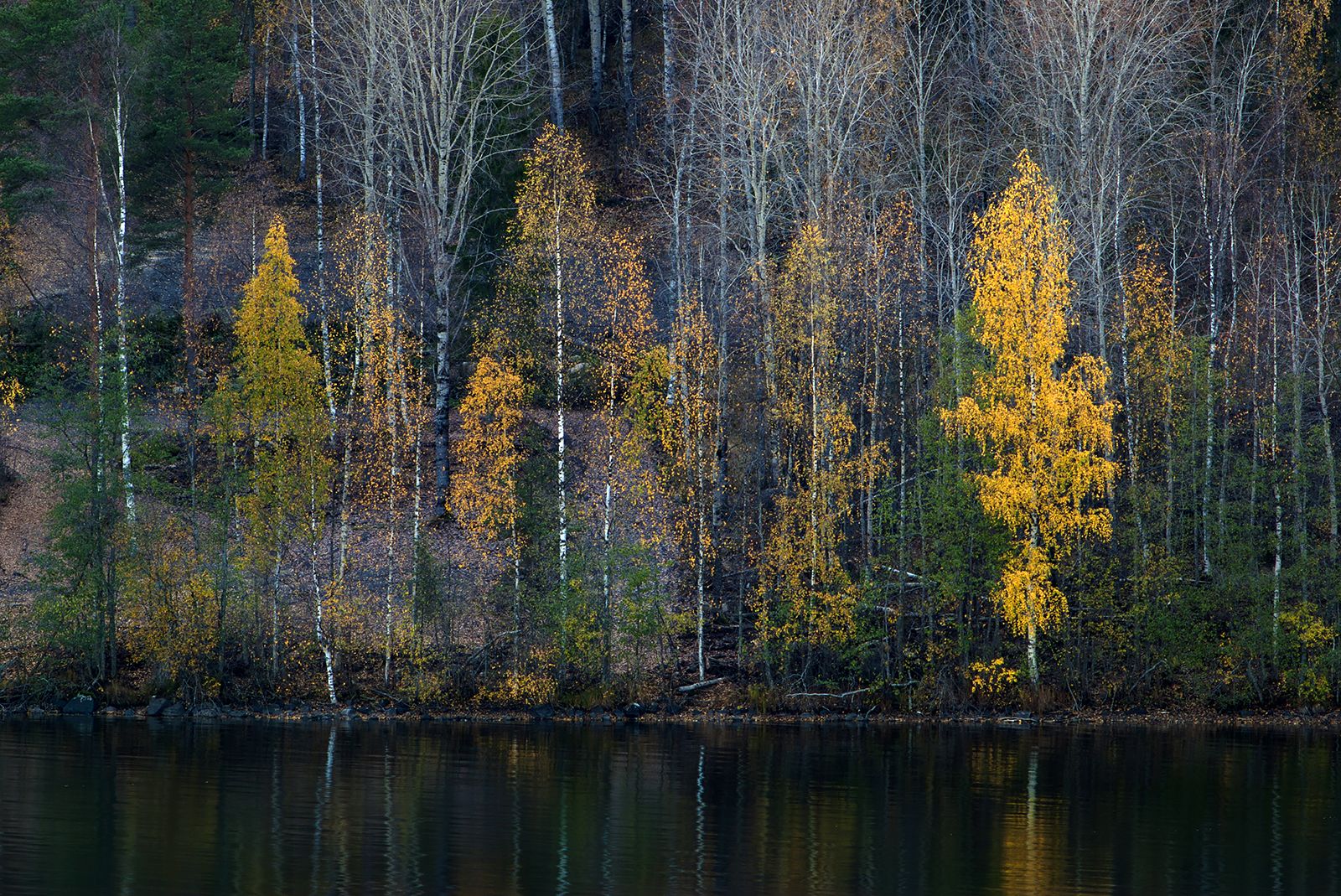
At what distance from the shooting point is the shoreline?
34.2 meters

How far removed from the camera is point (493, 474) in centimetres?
3597

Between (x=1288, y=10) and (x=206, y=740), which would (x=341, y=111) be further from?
(x=1288, y=10)

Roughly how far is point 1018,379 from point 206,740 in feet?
72.3

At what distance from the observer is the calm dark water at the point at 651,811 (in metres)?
17.0

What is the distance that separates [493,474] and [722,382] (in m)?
7.60

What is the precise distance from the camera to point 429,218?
41562 millimetres

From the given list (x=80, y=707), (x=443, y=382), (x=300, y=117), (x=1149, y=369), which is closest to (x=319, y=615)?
(x=80, y=707)

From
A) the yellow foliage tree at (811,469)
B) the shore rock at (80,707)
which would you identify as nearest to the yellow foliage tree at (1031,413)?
the yellow foliage tree at (811,469)

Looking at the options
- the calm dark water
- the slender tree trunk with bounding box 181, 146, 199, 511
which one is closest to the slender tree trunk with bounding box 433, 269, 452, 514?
the slender tree trunk with bounding box 181, 146, 199, 511

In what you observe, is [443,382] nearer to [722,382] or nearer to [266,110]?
[722,382]

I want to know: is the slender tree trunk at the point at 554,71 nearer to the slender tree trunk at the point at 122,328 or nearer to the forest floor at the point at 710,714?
the slender tree trunk at the point at 122,328

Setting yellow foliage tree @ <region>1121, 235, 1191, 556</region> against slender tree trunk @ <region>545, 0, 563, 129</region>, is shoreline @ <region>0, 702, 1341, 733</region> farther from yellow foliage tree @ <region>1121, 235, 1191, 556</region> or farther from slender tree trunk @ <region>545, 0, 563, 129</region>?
slender tree trunk @ <region>545, 0, 563, 129</region>

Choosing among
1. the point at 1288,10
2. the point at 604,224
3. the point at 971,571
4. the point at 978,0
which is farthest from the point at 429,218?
the point at 1288,10

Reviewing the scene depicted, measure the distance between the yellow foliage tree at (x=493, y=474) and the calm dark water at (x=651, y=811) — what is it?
5.21 m
